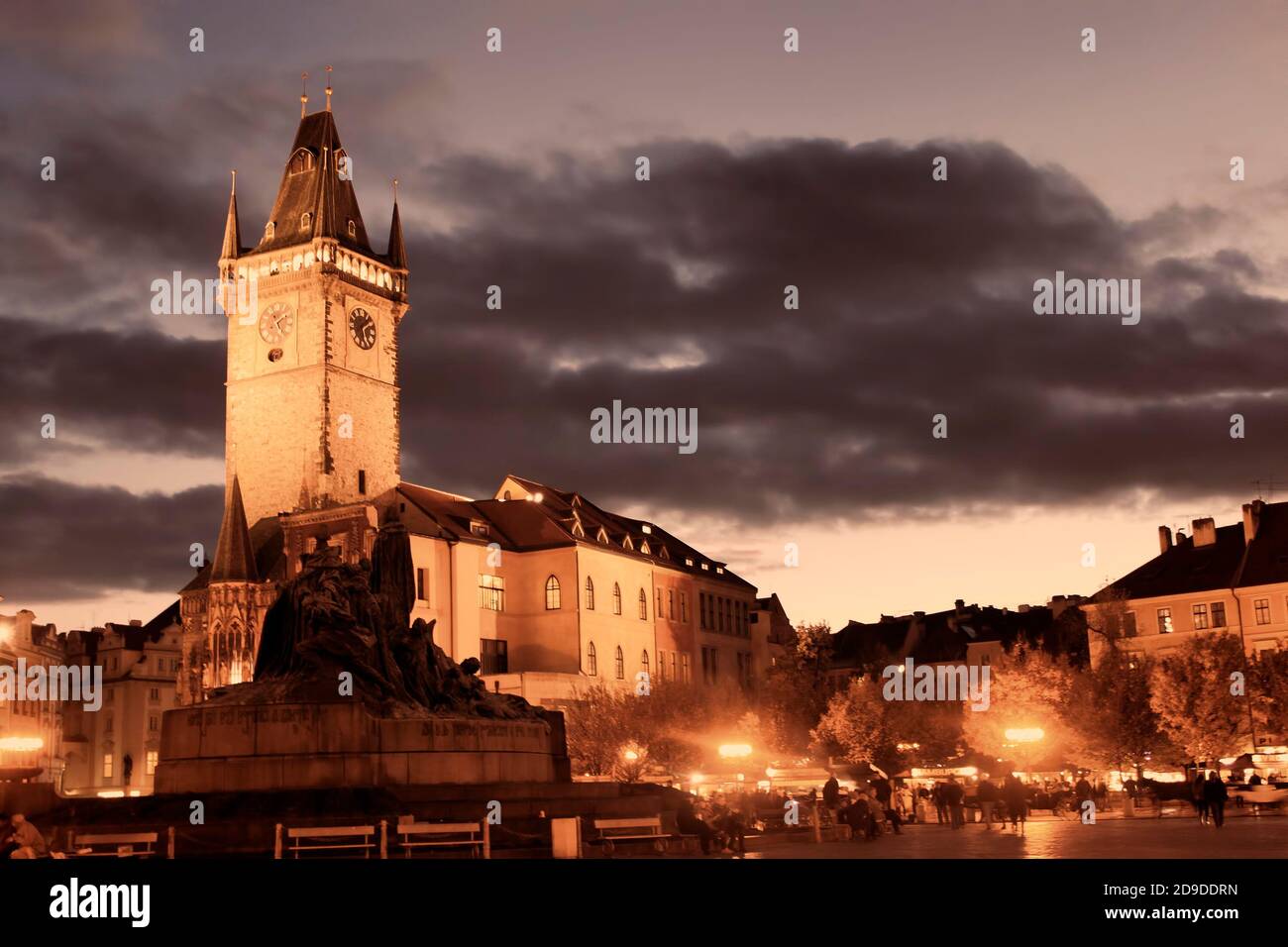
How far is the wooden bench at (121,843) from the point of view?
24219 millimetres

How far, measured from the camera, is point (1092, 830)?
34281 millimetres

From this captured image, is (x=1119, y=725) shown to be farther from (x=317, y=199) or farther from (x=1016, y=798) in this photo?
(x=317, y=199)

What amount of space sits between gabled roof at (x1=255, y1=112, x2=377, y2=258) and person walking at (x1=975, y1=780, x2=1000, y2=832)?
2983 inches

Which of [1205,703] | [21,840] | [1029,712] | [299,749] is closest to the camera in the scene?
[21,840]

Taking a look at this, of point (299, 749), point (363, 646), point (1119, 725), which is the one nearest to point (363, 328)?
point (1119, 725)

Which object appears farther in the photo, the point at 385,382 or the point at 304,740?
the point at 385,382

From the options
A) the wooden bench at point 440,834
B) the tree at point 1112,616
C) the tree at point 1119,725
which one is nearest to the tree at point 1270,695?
the tree at point 1119,725

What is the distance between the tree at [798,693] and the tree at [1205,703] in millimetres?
24988

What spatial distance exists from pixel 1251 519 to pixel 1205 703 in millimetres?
20560

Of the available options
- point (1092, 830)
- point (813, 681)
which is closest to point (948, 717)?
point (813, 681)

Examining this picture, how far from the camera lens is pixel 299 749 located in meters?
29.4
